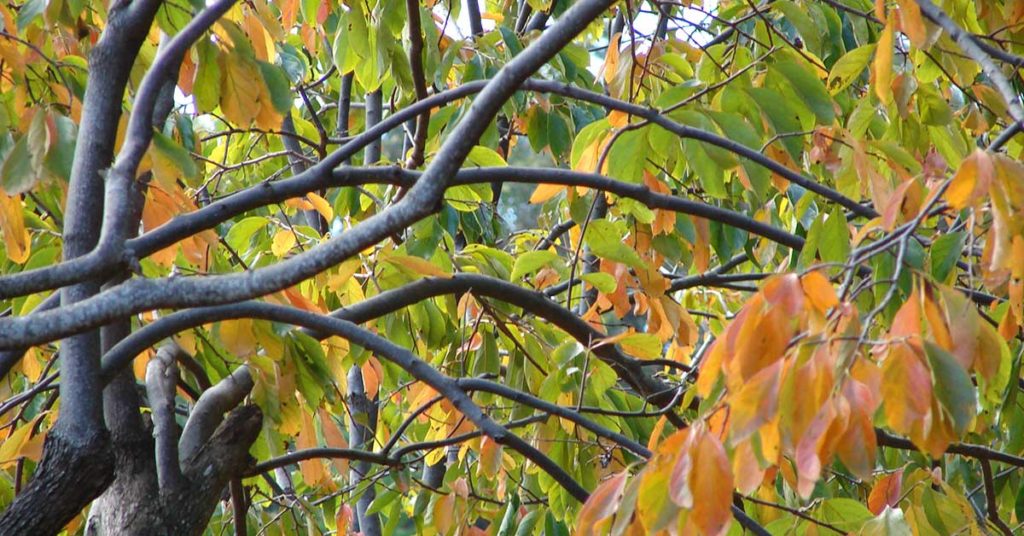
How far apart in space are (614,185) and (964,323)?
737mm

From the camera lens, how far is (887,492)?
2.65 meters

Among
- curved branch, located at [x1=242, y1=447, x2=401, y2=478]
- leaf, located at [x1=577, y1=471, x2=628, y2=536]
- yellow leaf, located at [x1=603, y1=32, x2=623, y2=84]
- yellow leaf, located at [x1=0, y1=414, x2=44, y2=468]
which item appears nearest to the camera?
leaf, located at [x1=577, y1=471, x2=628, y2=536]

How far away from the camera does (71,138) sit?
74.5 inches

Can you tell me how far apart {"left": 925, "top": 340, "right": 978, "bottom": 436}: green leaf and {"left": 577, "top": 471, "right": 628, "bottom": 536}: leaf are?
50 centimetres

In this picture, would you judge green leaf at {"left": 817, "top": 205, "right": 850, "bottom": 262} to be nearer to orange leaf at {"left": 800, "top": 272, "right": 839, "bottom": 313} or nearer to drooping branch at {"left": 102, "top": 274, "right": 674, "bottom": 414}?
drooping branch at {"left": 102, "top": 274, "right": 674, "bottom": 414}

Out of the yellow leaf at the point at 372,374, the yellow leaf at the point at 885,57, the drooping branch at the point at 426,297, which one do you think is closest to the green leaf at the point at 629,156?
the drooping branch at the point at 426,297

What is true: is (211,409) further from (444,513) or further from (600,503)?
(600,503)

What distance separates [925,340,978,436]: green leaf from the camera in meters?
1.26

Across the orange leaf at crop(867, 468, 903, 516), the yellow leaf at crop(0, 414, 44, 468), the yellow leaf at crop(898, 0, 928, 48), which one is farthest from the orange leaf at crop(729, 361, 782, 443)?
the yellow leaf at crop(0, 414, 44, 468)

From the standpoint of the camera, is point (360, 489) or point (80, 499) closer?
point (80, 499)

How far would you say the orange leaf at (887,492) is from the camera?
258 centimetres

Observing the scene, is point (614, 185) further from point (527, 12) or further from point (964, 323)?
point (527, 12)

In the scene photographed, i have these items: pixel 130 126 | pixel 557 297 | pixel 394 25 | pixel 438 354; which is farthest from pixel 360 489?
pixel 130 126

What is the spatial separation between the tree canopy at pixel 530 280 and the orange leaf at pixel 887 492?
0.4 inches
